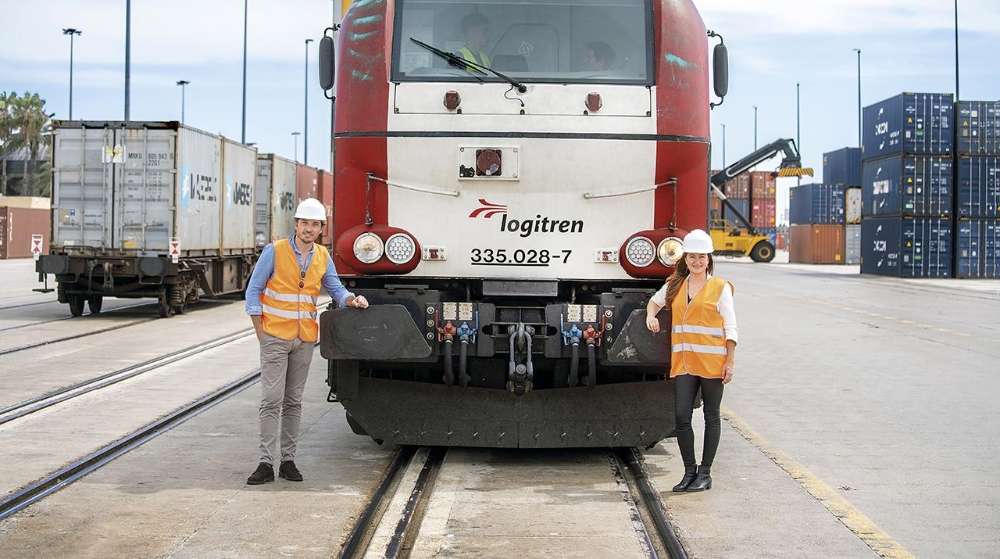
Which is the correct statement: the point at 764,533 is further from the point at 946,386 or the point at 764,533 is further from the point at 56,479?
the point at 946,386

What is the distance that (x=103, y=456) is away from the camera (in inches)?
335

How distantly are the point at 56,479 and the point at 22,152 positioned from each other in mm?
95304

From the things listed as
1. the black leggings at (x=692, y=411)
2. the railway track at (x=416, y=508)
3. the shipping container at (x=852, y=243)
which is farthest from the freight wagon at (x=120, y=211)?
the shipping container at (x=852, y=243)

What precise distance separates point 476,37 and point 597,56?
0.83 meters

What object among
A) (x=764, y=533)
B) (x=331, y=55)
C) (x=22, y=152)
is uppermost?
(x=22, y=152)

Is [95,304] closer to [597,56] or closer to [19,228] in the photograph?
[597,56]

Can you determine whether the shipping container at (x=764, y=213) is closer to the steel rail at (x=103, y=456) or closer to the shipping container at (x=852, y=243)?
the shipping container at (x=852, y=243)

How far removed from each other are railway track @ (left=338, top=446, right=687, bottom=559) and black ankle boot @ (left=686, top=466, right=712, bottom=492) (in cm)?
26

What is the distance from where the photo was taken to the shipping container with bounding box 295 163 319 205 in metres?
32.8

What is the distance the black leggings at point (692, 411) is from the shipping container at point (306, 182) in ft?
83.7

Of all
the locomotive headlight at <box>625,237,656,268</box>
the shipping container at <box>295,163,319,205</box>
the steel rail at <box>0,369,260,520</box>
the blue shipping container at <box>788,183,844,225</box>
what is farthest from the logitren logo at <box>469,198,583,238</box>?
the blue shipping container at <box>788,183,844,225</box>

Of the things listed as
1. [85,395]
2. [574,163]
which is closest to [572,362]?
[574,163]

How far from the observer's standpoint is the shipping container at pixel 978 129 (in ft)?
144

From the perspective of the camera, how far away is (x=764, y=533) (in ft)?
21.7
